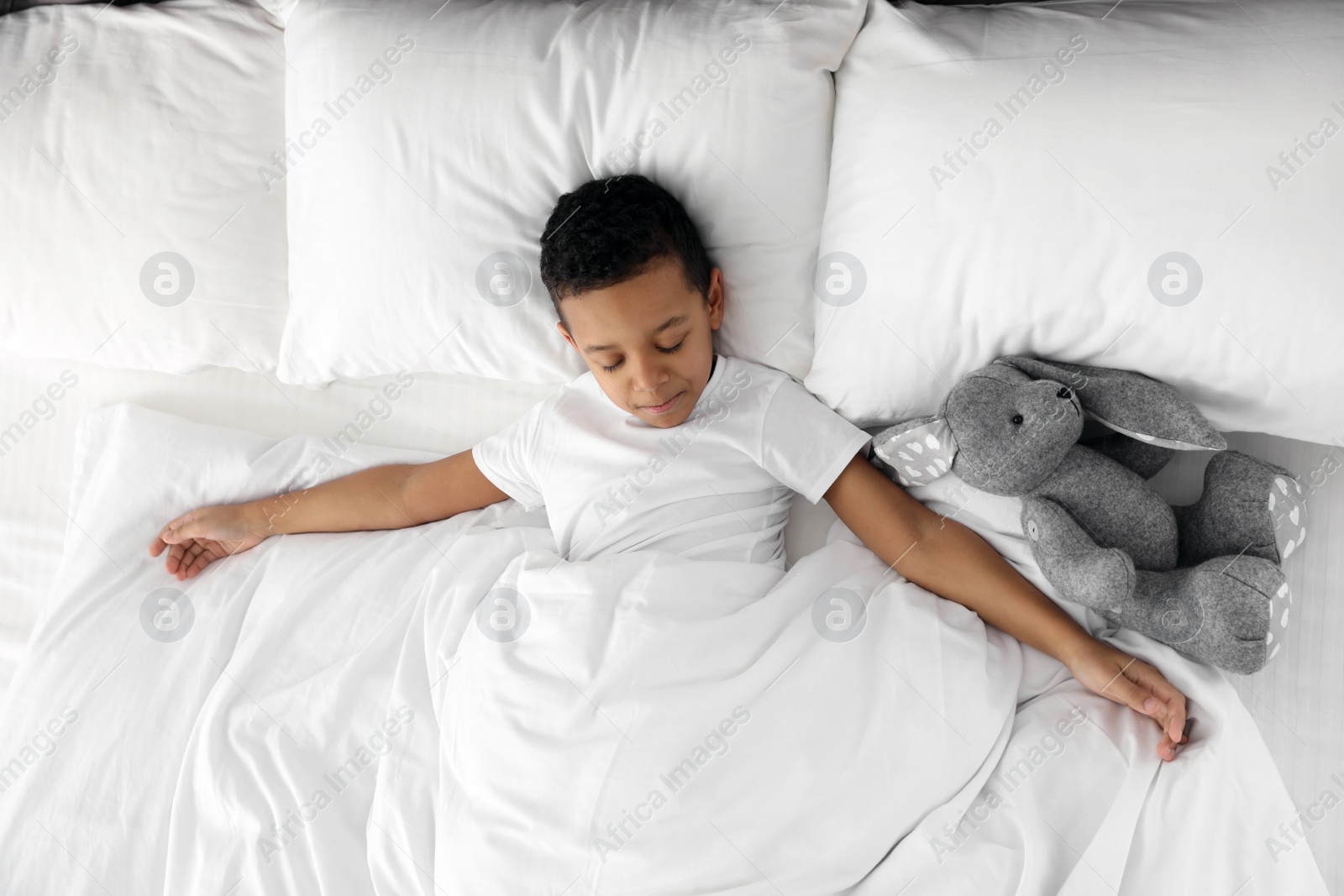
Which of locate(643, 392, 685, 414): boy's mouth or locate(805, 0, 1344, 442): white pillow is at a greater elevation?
locate(805, 0, 1344, 442): white pillow

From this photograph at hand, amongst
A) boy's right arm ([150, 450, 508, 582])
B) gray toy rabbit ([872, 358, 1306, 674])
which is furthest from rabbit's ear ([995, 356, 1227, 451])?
boy's right arm ([150, 450, 508, 582])

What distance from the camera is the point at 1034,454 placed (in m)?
0.91

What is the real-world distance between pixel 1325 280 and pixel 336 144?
1.10 m

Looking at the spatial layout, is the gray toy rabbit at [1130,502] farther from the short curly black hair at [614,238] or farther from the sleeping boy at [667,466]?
the short curly black hair at [614,238]

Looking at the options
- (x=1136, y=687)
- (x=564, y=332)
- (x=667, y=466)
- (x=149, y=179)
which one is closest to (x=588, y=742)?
(x=667, y=466)

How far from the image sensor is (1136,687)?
917 millimetres

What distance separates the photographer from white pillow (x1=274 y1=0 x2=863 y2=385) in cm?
100

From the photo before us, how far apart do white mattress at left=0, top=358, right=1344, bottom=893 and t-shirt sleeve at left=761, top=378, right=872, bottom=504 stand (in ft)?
0.39

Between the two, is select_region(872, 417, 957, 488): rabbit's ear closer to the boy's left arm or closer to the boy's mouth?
the boy's left arm

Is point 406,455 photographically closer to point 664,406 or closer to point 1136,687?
point 664,406

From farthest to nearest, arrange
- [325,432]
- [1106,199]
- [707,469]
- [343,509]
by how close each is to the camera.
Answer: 1. [325,432]
2. [343,509]
3. [707,469]
4. [1106,199]

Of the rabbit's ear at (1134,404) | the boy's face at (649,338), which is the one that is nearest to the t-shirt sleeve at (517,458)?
the boy's face at (649,338)

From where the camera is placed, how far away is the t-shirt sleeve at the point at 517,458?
1120 millimetres

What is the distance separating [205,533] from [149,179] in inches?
19.8
